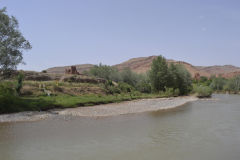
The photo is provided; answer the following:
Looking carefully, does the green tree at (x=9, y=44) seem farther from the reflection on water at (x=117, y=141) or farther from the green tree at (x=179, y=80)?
the green tree at (x=179, y=80)

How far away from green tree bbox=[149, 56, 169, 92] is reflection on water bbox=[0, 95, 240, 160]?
1475 inches

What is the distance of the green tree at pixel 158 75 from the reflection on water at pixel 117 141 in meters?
37.5

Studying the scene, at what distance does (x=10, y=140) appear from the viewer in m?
12.6

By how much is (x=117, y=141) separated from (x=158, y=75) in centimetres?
4357

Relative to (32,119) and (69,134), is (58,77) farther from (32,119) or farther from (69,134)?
(69,134)

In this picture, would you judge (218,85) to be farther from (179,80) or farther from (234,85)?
(179,80)

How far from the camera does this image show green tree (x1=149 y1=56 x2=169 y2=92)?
181 ft

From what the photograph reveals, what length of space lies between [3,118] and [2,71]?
925 cm

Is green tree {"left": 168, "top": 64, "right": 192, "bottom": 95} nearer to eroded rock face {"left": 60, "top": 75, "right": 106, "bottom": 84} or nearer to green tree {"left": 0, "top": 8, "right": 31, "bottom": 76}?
eroded rock face {"left": 60, "top": 75, "right": 106, "bottom": 84}

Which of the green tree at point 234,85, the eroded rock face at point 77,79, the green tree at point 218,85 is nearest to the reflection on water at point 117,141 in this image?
the eroded rock face at point 77,79

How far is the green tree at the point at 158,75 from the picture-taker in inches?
2172

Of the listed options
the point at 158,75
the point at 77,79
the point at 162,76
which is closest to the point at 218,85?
the point at 162,76

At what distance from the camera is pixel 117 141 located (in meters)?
12.7

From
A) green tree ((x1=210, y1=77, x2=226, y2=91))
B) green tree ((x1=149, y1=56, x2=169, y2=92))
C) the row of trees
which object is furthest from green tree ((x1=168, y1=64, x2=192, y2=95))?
green tree ((x1=210, y1=77, x2=226, y2=91))
